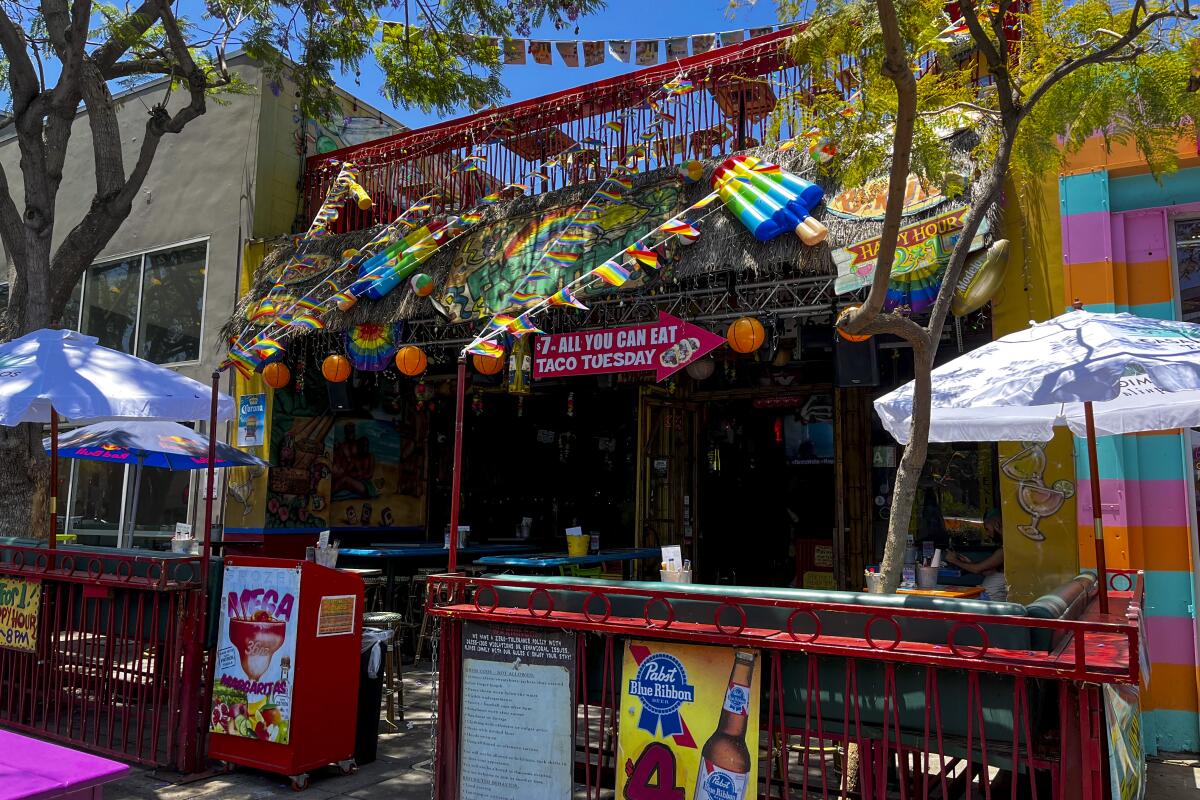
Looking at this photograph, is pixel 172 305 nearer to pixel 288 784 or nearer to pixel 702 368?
pixel 702 368

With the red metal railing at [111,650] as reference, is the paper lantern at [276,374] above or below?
above

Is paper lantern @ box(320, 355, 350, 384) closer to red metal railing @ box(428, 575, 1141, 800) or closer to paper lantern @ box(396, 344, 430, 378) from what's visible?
paper lantern @ box(396, 344, 430, 378)

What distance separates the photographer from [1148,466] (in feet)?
21.9

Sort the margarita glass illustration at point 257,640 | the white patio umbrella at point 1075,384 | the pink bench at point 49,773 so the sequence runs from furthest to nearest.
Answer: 1. the margarita glass illustration at point 257,640
2. the white patio umbrella at point 1075,384
3. the pink bench at point 49,773

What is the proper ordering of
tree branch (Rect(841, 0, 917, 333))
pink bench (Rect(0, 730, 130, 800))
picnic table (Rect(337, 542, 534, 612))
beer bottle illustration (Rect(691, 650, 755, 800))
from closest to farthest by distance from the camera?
1. pink bench (Rect(0, 730, 130, 800))
2. beer bottle illustration (Rect(691, 650, 755, 800))
3. tree branch (Rect(841, 0, 917, 333))
4. picnic table (Rect(337, 542, 534, 612))

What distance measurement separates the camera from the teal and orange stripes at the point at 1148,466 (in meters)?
6.48

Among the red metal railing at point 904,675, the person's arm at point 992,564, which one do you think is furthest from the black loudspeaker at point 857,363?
the red metal railing at point 904,675

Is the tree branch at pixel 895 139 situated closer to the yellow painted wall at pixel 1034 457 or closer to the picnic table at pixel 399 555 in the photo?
the yellow painted wall at pixel 1034 457

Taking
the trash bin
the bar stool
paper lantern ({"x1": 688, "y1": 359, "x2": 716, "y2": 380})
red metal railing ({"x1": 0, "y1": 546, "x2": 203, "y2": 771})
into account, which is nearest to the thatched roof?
paper lantern ({"x1": 688, "y1": 359, "x2": 716, "y2": 380})

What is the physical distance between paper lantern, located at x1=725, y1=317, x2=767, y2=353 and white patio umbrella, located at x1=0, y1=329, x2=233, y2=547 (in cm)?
439

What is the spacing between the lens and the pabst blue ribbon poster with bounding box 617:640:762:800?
3.65 meters

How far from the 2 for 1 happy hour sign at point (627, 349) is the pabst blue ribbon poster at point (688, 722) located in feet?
15.4

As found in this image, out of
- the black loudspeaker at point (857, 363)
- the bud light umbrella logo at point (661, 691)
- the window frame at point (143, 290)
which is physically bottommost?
the bud light umbrella logo at point (661, 691)

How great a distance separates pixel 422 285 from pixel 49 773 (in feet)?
24.7
